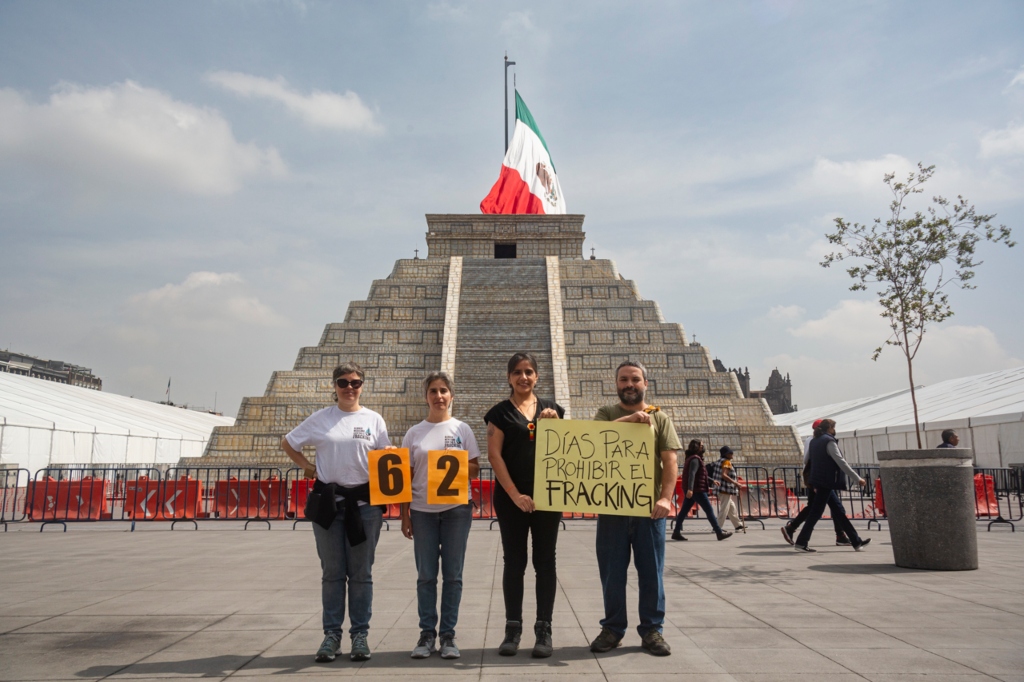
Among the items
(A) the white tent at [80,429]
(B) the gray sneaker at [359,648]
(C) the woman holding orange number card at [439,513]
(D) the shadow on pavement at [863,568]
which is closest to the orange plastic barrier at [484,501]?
(D) the shadow on pavement at [863,568]

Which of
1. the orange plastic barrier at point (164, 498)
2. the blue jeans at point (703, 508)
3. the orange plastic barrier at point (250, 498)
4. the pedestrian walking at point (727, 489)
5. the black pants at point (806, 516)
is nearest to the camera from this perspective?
the black pants at point (806, 516)

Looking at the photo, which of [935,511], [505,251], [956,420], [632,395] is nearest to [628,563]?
[632,395]

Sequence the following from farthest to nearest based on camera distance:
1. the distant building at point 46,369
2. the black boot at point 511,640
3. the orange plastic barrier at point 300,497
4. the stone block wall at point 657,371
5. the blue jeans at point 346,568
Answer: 1. the distant building at point 46,369
2. the stone block wall at point 657,371
3. the orange plastic barrier at point 300,497
4. the blue jeans at point 346,568
5. the black boot at point 511,640

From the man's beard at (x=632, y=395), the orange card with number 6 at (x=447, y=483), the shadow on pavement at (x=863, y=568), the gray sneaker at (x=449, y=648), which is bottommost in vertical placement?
the shadow on pavement at (x=863, y=568)

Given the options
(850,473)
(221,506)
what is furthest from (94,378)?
(850,473)

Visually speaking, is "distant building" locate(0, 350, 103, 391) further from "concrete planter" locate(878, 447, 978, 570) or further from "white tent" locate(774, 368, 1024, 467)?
"concrete planter" locate(878, 447, 978, 570)

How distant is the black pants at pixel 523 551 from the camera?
4816 millimetres

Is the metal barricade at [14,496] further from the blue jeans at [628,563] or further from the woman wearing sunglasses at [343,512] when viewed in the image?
the blue jeans at [628,563]

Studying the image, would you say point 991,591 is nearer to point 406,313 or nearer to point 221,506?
point 221,506

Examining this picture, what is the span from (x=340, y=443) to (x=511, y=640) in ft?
5.49

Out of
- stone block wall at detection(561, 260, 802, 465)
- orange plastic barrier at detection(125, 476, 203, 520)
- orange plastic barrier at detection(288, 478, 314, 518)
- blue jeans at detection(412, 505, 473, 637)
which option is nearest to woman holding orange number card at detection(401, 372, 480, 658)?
blue jeans at detection(412, 505, 473, 637)

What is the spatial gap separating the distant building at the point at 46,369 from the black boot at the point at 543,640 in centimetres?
6603

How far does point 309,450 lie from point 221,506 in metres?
7.30

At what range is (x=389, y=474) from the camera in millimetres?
4883
